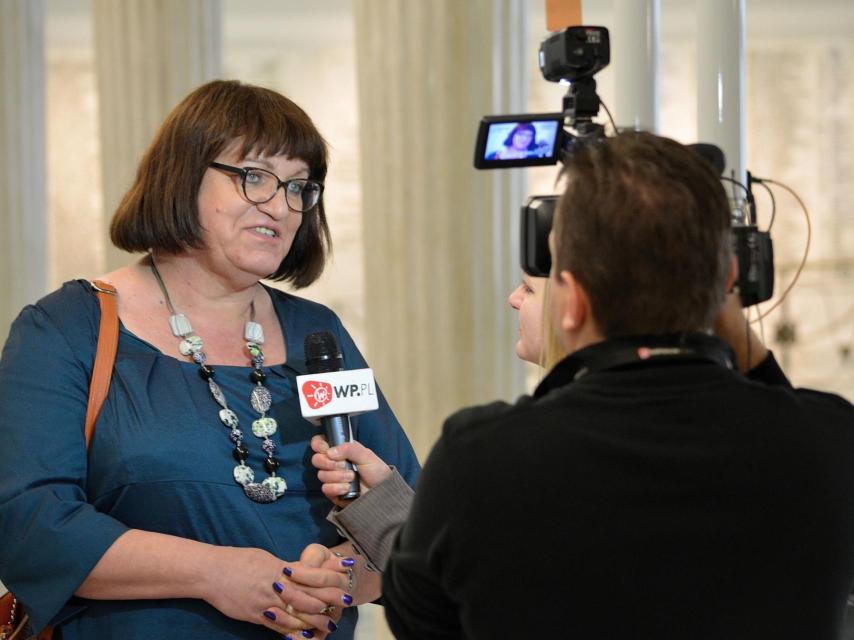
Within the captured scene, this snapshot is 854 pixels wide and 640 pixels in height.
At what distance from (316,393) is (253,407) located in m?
0.27

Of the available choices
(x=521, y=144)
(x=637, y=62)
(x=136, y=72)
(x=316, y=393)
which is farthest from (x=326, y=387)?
(x=136, y=72)

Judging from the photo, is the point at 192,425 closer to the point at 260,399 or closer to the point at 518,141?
the point at 260,399

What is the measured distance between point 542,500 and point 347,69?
10748mm

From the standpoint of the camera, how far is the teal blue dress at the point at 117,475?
2.02 metres

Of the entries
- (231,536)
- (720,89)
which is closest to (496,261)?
(720,89)

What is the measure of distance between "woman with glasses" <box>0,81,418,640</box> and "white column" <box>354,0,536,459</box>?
6.79 feet

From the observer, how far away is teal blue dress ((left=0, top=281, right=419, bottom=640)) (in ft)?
6.62

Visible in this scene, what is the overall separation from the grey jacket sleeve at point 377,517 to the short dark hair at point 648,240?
2.27 ft

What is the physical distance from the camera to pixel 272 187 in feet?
7.63

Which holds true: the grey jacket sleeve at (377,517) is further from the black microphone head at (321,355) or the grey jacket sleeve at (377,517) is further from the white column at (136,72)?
the white column at (136,72)

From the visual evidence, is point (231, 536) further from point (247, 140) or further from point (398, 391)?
point (398, 391)

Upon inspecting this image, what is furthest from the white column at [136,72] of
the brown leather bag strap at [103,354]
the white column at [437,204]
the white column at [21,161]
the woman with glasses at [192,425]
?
the brown leather bag strap at [103,354]

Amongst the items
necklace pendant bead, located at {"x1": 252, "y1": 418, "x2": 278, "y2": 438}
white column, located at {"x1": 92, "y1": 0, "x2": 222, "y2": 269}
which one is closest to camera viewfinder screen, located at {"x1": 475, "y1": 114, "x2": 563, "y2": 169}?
necklace pendant bead, located at {"x1": 252, "y1": 418, "x2": 278, "y2": 438}

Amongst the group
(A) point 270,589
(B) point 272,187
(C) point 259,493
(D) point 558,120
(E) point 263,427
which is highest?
(D) point 558,120
